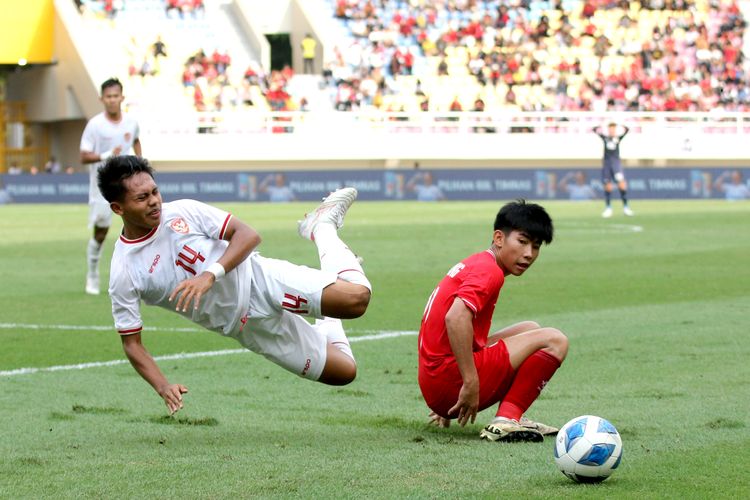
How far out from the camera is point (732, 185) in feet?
125

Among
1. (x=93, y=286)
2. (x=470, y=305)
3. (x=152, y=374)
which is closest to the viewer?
(x=470, y=305)

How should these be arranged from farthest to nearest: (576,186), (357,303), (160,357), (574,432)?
(576,186)
(160,357)
(357,303)
(574,432)

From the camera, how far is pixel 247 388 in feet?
28.8

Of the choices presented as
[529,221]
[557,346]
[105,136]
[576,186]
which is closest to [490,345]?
[557,346]

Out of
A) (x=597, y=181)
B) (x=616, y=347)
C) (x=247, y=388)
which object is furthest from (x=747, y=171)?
(x=247, y=388)

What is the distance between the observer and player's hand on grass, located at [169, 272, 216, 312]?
6.38 metres

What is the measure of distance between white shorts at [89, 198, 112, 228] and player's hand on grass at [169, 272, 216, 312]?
8.04 metres

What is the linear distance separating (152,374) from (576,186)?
1307 inches

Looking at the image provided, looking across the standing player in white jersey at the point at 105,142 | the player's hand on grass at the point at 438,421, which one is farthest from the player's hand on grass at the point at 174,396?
the standing player in white jersey at the point at 105,142

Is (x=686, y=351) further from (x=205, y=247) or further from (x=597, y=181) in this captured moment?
(x=597, y=181)

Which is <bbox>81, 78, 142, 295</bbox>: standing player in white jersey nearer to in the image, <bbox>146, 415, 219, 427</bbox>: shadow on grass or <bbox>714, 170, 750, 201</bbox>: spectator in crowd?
<bbox>146, 415, 219, 427</bbox>: shadow on grass

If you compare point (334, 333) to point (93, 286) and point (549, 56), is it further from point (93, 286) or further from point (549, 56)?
point (549, 56)

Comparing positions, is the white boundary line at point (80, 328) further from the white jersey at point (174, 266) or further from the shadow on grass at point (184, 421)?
the white jersey at point (174, 266)

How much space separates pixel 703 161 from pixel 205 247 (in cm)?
3834
